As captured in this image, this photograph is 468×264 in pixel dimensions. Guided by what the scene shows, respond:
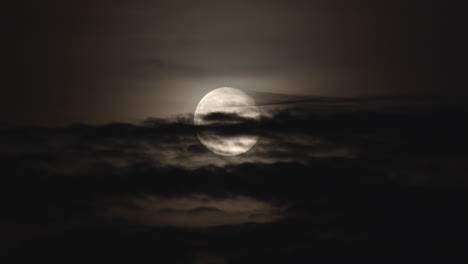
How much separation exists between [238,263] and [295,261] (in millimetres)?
20691

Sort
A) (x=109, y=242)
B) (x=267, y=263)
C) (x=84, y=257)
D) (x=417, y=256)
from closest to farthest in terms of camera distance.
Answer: (x=417, y=256) → (x=267, y=263) → (x=84, y=257) → (x=109, y=242)

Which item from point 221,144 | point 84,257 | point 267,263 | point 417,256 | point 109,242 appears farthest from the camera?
point 109,242

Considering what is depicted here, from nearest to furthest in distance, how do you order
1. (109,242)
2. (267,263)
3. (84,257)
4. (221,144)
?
(221,144) < (267,263) < (84,257) < (109,242)

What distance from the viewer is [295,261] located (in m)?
139

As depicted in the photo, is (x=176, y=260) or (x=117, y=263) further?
(x=117, y=263)

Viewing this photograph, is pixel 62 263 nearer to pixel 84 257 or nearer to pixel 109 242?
pixel 84 257

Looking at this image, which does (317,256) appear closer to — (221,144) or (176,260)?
(176,260)

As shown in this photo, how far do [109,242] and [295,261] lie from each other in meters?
59.8

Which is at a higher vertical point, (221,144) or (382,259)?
(221,144)

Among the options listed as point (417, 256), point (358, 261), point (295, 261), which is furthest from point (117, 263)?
point (417, 256)

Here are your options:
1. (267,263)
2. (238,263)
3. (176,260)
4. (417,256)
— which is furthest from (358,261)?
(176,260)

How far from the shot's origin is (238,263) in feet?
414

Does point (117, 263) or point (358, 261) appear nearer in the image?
point (358, 261)

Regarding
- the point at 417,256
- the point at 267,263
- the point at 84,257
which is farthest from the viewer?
the point at 84,257
